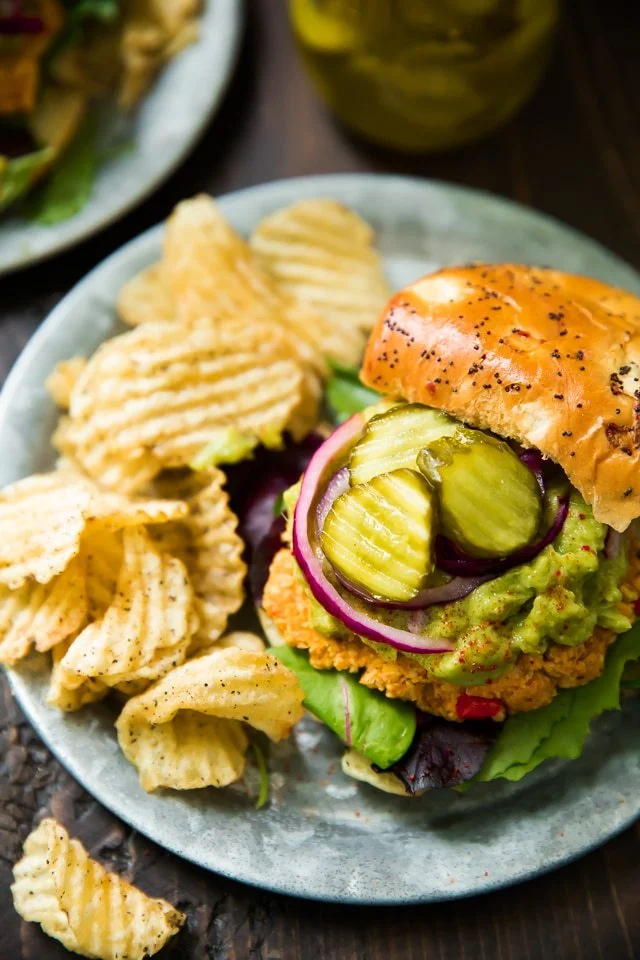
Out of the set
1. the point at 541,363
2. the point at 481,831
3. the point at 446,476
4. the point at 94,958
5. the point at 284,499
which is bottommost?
the point at 94,958

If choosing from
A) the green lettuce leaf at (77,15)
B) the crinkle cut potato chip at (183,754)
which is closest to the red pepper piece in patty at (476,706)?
the crinkle cut potato chip at (183,754)

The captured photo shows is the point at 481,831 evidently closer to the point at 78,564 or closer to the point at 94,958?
the point at 94,958

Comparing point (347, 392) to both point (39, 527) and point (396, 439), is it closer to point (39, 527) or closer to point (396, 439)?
point (396, 439)

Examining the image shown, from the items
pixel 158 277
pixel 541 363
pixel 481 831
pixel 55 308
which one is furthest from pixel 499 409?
pixel 55 308

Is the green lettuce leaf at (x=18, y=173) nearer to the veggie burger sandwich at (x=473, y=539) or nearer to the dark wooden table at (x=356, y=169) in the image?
the dark wooden table at (x=356, y=169)

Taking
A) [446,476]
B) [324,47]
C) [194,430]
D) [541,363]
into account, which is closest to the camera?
[446,476]

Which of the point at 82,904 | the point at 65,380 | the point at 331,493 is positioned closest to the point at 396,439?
the point at 331,493
